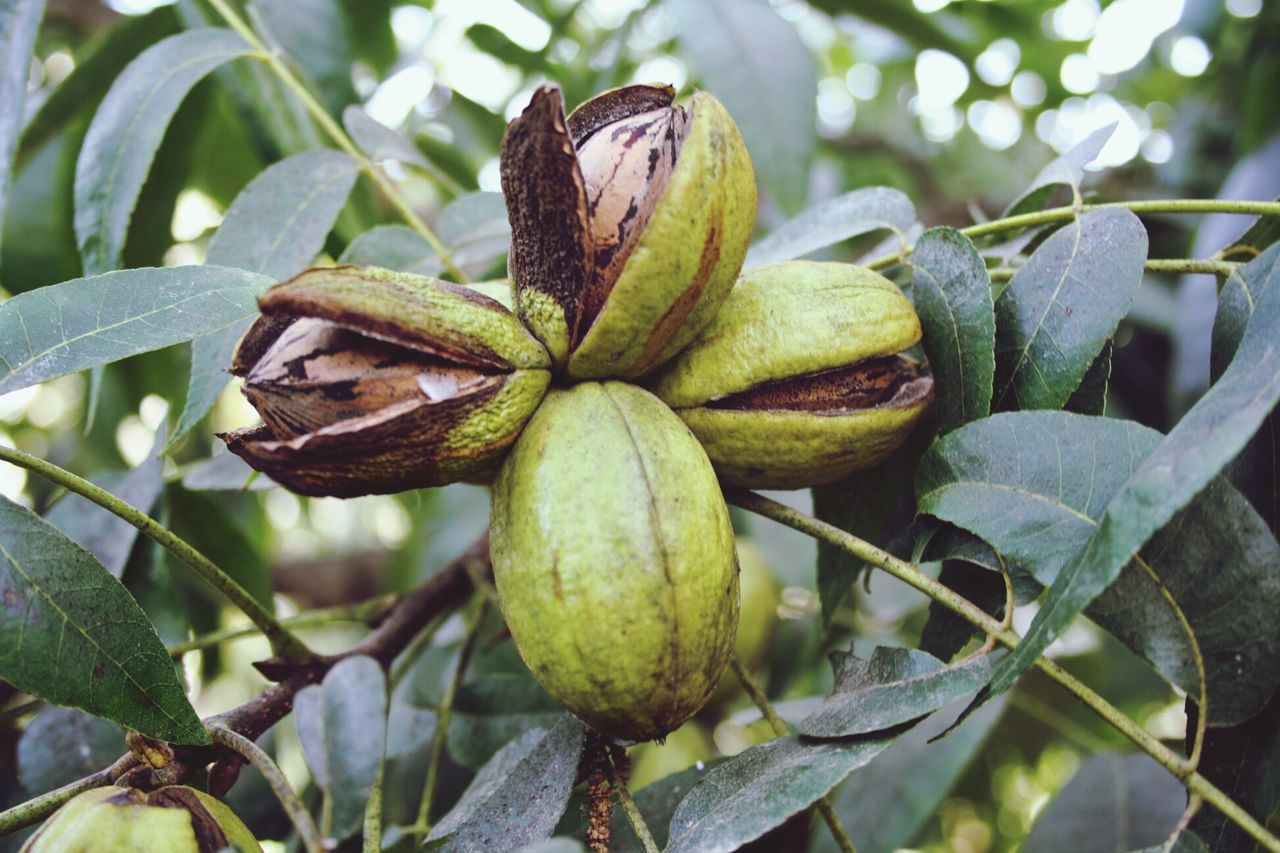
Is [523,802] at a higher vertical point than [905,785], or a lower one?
higher

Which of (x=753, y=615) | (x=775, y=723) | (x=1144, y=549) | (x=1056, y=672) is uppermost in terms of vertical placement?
(x=1144, y=549)

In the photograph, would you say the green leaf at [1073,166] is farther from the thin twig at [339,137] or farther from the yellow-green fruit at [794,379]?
the thin twig at [339,137]

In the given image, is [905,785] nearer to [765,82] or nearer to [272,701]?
[272,701]

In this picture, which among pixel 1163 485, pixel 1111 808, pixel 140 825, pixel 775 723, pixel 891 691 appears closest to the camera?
pixel 1163 485

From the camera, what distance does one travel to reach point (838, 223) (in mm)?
1687

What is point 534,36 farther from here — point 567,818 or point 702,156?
point 567,818

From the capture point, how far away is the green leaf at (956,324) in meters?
1.32

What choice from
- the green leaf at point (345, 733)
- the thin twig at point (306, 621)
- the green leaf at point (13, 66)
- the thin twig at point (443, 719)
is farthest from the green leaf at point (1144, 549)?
the green leaf at point (13, 66)

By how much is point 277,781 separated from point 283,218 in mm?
952

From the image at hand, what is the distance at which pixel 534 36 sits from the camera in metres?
3.00

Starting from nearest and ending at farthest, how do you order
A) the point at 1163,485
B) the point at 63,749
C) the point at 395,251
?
the point at 1163,485, the point at 63,749, the point at 395,251

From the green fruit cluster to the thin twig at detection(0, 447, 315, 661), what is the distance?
0.64ft

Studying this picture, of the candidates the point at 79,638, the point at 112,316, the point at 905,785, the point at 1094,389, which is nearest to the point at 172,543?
the point at 79,638

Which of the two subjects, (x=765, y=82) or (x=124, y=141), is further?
(x=765, y=82)
